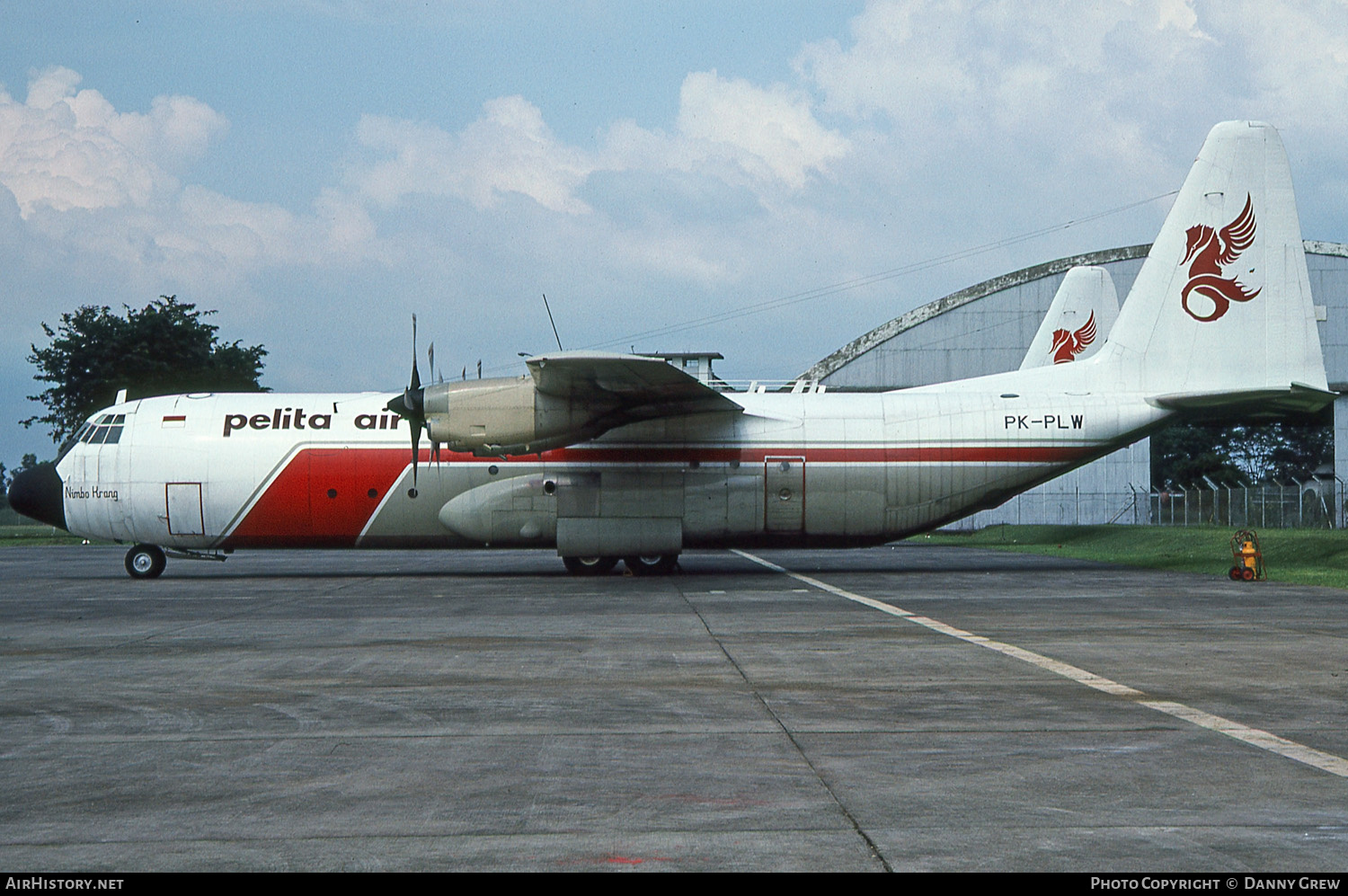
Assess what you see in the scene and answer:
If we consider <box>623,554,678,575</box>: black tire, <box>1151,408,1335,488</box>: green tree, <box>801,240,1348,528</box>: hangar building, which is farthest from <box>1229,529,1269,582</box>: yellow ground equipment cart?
<box>1151,408,1335,488</box>: green tree

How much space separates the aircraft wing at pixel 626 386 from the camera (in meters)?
21.7

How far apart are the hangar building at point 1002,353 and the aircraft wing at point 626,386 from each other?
34.9 meters

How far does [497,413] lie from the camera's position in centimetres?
2308

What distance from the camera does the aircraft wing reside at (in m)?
21.7

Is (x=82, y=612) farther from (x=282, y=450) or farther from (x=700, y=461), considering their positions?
(x=700, y=461)

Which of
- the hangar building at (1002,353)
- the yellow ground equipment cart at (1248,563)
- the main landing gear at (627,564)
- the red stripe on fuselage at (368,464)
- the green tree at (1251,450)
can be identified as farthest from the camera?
the green tree at (1251,450)

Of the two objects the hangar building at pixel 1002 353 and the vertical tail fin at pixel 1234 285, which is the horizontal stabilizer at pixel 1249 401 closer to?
the vertical tail fin at pixel 1234 285

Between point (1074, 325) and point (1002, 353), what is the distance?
2187cm

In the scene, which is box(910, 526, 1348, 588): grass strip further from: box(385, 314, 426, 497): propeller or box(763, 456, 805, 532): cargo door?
box(385, 314, 426, 497): propeller

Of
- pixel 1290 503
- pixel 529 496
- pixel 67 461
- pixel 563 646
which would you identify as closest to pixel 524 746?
pixel 563 646

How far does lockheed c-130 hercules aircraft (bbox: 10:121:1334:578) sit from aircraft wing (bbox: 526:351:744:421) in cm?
13

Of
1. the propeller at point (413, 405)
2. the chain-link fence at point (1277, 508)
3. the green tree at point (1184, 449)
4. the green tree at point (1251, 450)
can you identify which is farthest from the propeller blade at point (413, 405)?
the green tree at point (1251, 450)

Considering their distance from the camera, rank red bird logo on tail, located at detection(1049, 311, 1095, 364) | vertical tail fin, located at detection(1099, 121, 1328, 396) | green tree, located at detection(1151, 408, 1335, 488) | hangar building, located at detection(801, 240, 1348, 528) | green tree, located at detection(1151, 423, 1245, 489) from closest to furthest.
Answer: vertical tail fin, located at detection(1099, 121, 1328, 396)
red bird logo on tail, located at detection(1049, 311, 1095, 364)
hangar building, located at detection(801, 240, 1348, 528)
green tree, located at detection(1151, 423, 1245, 489)
green tree, located at detection(1151, 408, 1335, 488)

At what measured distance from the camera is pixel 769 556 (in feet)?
118
